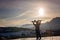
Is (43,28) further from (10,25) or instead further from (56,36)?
(10,25)

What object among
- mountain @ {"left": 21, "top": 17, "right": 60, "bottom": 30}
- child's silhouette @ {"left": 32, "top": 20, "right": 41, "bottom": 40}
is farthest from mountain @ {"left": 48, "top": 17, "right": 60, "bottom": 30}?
child's silhouette @ {"left": 32, "top": 20, "right": 41, "bottom": 40}

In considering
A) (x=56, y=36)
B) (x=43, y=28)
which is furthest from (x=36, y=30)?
(x=56, y=36)

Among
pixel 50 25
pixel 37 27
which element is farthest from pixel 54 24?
pixel 37 27

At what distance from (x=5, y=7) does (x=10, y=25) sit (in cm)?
39

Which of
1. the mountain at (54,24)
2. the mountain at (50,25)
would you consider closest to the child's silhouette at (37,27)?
the mountain at (50,25)

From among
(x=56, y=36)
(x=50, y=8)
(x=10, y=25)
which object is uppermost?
(x=50, y=8)

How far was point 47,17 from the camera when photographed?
3.99 m

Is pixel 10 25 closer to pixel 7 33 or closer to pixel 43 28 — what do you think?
pixel 7 33

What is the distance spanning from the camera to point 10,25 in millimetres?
3906

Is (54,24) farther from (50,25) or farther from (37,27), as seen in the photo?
(37,27)

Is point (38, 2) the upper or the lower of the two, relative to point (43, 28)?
upper

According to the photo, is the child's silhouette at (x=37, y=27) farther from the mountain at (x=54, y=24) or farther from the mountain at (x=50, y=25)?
the mountain at (x=54, y=24)

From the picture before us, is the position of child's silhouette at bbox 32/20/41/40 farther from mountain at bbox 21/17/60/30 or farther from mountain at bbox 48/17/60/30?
mountain at bbox 48/17/60/30

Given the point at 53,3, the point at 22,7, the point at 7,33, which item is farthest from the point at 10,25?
the point at 53,3
